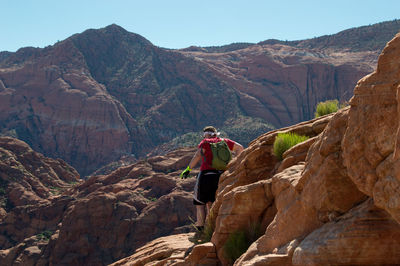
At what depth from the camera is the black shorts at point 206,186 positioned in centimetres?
861

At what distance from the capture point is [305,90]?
3954 inches

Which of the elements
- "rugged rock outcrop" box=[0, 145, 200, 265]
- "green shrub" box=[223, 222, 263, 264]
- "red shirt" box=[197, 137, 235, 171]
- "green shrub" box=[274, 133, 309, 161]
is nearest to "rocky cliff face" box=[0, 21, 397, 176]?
"rugged rock outcrop" box=[0, 145, 200, 265]

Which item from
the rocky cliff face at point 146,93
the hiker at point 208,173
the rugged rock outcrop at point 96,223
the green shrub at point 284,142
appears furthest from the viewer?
the rocky cliff face at point 146,93

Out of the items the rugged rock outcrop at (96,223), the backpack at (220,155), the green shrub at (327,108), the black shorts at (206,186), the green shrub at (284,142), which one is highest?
the green shrub at (327,108)

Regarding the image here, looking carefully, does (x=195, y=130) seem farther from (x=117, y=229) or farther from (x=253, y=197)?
(x=253, y=197)

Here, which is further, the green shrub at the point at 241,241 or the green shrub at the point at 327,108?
the green shrub at the point at 327,108

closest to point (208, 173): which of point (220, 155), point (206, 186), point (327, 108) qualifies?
point (206, 186)

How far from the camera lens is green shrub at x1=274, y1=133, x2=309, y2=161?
279 inches

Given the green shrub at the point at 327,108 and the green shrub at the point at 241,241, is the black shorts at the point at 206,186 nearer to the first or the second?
the green shrub at the point at 241,241

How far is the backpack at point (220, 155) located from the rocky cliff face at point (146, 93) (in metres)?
70.4

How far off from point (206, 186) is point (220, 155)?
65 cm

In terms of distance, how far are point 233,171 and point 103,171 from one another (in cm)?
7006

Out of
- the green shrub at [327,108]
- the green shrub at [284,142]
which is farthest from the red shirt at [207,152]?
the green shrub at [327,108]

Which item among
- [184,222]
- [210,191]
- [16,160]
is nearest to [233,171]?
[210,191]
